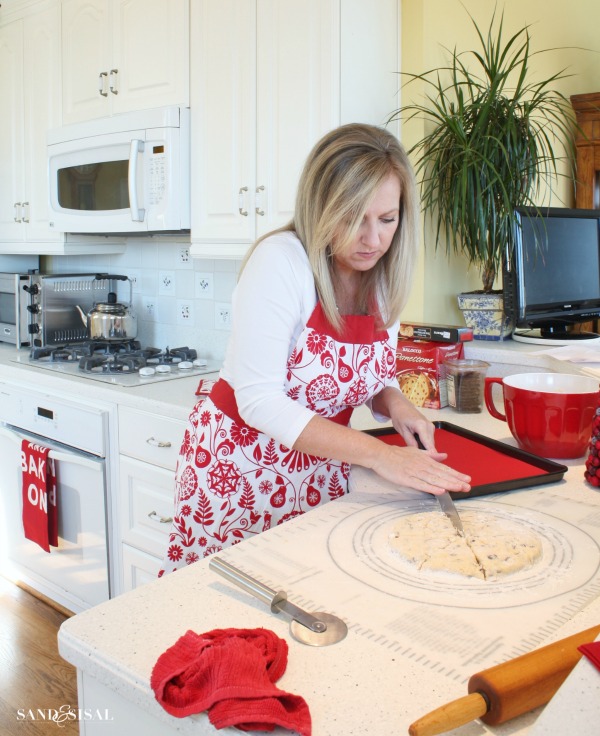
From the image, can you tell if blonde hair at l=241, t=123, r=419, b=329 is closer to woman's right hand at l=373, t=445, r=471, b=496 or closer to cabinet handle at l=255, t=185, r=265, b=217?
woman's right hand at l=373, t=445, r=471, b=496

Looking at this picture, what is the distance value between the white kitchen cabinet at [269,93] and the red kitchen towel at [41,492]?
0.96 meters

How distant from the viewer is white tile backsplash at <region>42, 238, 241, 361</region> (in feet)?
9.67

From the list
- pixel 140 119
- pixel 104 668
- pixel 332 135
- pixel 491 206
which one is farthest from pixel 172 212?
pixel 104 668

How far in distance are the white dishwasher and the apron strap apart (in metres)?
→ 1.07

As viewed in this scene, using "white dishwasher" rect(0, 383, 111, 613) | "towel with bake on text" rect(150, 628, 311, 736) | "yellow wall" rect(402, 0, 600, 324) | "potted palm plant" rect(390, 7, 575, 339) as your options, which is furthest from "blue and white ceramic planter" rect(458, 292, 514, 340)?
"towel with bake on text" rect(150, 628, 311, 736)

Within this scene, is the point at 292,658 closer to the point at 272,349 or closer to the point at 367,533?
the point at 367,533

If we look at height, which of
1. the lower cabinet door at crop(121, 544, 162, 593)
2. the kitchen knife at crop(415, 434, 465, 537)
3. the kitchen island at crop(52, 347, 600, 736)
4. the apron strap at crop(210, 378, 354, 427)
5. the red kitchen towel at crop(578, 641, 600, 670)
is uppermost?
the apron strap at crop(210, 378, 354, 427)

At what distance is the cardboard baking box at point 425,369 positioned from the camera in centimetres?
189

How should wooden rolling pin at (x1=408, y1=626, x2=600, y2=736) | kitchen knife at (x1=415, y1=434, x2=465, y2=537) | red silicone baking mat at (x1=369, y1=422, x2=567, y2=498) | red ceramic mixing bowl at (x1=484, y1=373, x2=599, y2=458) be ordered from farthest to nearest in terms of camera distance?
red ceramic mixing bowl at (x1=484, y1=373, x2=599, y2=458) → red silicone baking mat at (x1=369, y1=422, x2=567, y2=498) → kitchen knife at (x1=415, y1=434, x2=465, y2=537) → wooden rolling pin at (x1=408, y1=626, x2=600, y2=736)

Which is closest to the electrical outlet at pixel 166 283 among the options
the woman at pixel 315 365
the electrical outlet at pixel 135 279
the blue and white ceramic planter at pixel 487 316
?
the electrical outlet at pixel 135 279

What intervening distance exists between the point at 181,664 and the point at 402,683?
0.20 m

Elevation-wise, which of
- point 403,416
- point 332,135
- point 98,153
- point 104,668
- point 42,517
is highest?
point 98,153

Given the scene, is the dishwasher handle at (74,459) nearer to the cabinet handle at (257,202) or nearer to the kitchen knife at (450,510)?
the cabinet handle at (257,202)

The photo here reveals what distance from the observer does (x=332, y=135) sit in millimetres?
1292
